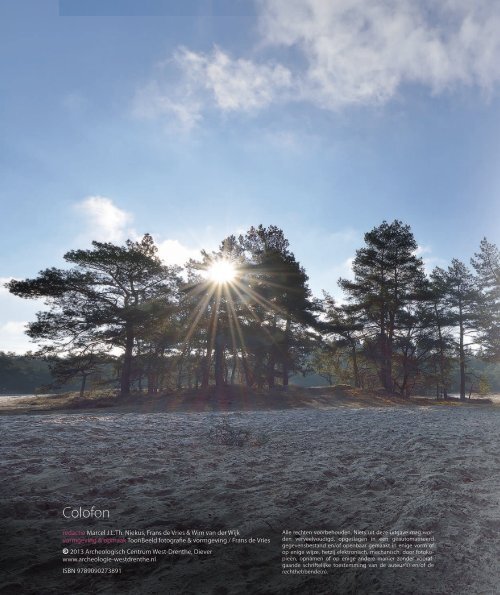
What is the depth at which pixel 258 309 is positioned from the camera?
2925 centimetres

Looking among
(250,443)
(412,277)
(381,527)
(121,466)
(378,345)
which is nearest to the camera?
(381,527)

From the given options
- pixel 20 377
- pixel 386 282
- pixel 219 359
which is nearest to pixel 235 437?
pixel 219 359

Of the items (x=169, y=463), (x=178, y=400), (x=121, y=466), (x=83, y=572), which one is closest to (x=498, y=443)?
(x=169, y=463)

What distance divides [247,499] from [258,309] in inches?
979

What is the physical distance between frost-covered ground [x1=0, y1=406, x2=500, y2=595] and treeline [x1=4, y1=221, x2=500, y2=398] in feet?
61.8

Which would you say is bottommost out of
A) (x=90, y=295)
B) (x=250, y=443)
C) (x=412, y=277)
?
(x=250, y=443)

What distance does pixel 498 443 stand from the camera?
27.3 ft

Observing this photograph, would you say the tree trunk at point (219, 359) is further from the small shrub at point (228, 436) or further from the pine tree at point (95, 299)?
the small shrub at point (228, 436)

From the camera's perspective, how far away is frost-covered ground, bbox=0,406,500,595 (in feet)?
9.58

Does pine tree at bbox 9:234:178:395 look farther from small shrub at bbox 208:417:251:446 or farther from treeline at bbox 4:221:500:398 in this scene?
small shrub at bbox 208:417:251:446

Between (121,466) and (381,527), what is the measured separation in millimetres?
4021

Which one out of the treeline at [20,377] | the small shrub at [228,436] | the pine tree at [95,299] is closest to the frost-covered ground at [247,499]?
the small shrub at [228,436]

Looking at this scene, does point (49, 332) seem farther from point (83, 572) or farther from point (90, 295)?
point (83, 572)

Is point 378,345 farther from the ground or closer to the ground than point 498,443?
farther from the ground
